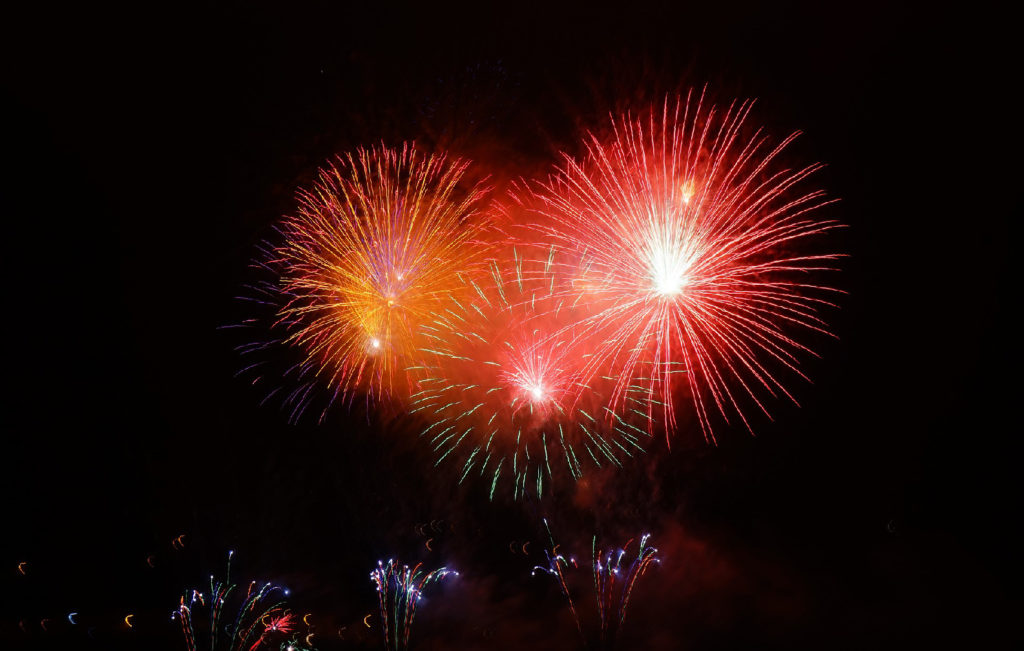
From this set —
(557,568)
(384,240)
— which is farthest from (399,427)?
(557,568)

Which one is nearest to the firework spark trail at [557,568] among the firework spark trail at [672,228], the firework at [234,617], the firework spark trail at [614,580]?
the firework spark trail at [614,580]

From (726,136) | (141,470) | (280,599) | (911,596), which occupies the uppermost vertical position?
(726,136)

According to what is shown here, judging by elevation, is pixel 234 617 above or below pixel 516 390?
below

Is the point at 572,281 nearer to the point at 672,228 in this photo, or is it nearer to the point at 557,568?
the point at 672,228

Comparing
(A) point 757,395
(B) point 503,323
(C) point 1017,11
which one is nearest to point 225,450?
(B) point 503,323

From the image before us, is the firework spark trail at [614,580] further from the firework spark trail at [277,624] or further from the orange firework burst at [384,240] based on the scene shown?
the firework spark trail at [277,624]

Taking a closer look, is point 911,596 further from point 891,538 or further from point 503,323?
point 503,323
